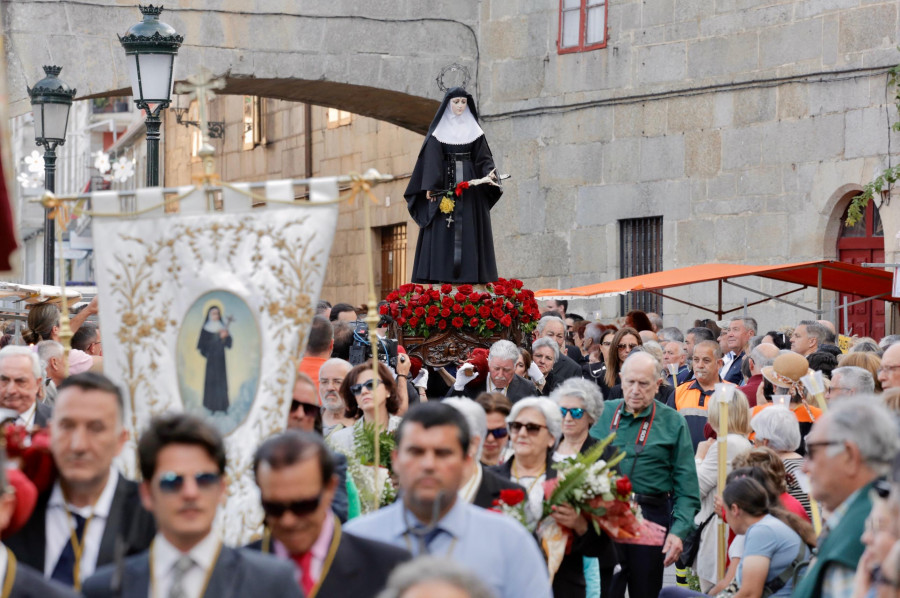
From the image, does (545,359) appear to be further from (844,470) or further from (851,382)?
(844,470)

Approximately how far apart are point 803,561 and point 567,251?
1503 cm

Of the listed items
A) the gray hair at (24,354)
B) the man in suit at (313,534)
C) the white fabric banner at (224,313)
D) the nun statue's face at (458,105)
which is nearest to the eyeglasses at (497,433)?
the white fabric banner at (224,313)

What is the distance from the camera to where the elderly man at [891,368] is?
7.98 meters

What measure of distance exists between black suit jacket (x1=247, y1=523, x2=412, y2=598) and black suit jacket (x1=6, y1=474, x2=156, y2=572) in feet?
2.02

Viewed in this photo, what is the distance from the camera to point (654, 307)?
20531 mm

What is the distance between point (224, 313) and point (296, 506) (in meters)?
1.23

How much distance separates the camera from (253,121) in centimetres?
3009

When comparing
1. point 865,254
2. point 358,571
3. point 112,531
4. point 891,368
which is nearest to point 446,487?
point 358,571

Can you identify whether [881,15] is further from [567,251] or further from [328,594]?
[328,594]

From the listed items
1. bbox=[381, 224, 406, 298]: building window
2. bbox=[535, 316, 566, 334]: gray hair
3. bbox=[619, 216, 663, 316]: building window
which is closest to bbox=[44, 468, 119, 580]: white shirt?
bbox=[535, 316, 566, 334]: gray hair

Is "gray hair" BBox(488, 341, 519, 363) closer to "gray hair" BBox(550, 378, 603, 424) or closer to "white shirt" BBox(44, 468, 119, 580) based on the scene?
"gray hair" BBox(550, 378, 603, 424)

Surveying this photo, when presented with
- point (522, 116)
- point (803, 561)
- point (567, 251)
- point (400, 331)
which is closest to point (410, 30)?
point (522, 116)

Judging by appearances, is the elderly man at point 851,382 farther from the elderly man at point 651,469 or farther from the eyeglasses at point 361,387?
the eyeglasses at point 361,387

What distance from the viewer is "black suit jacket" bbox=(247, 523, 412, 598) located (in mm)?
4363
